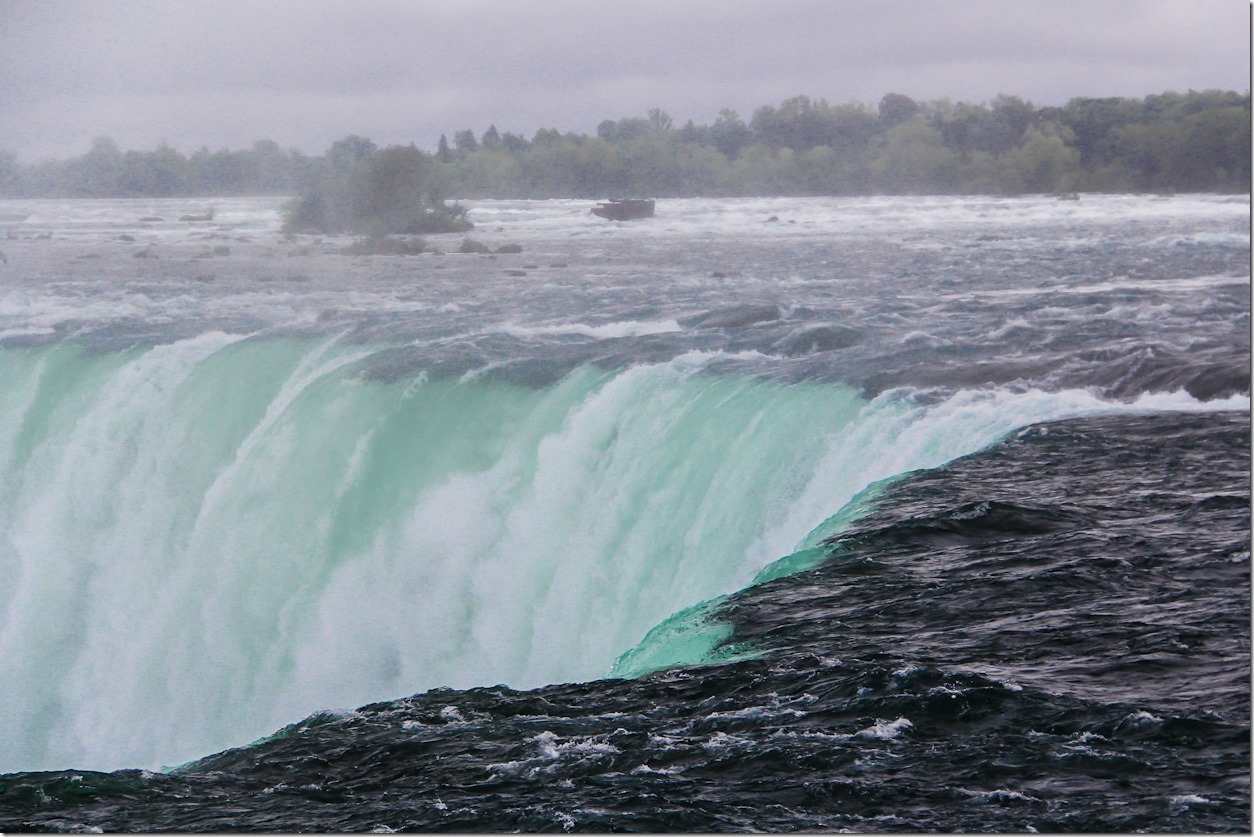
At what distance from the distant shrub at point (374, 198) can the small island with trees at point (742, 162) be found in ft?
0.10

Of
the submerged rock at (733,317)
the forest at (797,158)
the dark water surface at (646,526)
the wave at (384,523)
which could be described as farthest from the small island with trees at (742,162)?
the wave at (384,523)

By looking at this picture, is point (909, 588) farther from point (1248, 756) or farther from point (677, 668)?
point (1248, 756)

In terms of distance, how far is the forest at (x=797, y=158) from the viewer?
11.3 metres

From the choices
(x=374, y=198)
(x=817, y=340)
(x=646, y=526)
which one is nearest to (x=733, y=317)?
(x=817, y=340)

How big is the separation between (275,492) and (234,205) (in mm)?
9719

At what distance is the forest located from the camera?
11302 millimetres

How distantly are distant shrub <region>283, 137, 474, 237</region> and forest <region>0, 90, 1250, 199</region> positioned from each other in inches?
2.6

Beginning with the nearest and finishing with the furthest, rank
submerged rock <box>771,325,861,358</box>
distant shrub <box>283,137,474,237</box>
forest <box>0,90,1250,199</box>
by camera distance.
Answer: forest <box>0,90,1250,199</box> → submerged rock <box>771,325,861,358</box> → distant shrub <box>283,137,474,237</box>

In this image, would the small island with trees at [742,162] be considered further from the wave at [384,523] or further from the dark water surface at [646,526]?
the wave at [384,523]

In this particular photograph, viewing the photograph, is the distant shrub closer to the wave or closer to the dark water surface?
the dark water surface

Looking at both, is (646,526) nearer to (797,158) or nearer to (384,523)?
(384,523)

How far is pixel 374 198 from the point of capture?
19.0 metres

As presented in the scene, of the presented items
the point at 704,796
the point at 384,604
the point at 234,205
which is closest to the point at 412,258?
the point at 234,205

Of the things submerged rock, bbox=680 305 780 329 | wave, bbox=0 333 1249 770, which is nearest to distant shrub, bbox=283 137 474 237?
wave, bbox=0 333 1249 770
